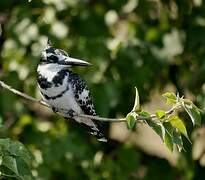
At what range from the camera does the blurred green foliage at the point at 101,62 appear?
10.9 feet

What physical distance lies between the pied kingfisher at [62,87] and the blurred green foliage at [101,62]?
1.02 m

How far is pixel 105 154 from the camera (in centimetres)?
383

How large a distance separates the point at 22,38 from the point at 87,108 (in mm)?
1316

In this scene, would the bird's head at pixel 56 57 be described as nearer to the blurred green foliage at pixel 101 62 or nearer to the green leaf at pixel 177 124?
the green leaf at pixel 177 124

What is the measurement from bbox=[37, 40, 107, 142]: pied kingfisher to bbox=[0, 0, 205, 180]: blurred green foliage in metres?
1.02

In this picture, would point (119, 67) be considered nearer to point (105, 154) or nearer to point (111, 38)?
point (111, 38)

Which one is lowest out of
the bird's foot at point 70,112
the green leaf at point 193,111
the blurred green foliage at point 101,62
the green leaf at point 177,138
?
the blurred green foliage at point 101,62

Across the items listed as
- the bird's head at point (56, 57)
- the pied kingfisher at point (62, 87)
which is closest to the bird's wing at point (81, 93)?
the pied kingfisher at point (62, 87)

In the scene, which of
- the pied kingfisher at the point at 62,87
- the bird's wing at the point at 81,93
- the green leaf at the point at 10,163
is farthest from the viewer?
the bird's wing at the point at 81,93

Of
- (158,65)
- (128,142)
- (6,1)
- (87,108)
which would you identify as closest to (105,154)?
(128,142)

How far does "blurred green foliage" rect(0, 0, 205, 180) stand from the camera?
10.9ft

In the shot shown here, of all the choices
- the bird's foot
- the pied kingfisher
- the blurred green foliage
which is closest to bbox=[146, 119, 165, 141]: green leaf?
the pied kingfisher

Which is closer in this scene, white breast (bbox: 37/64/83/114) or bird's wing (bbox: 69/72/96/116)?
white breast (bbox: 37/64/83/114)

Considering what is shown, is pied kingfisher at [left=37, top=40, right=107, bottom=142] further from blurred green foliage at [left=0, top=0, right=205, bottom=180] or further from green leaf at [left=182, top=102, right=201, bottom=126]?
blurred green foliage at [left=0, top=0, right=205, bottom=180]
